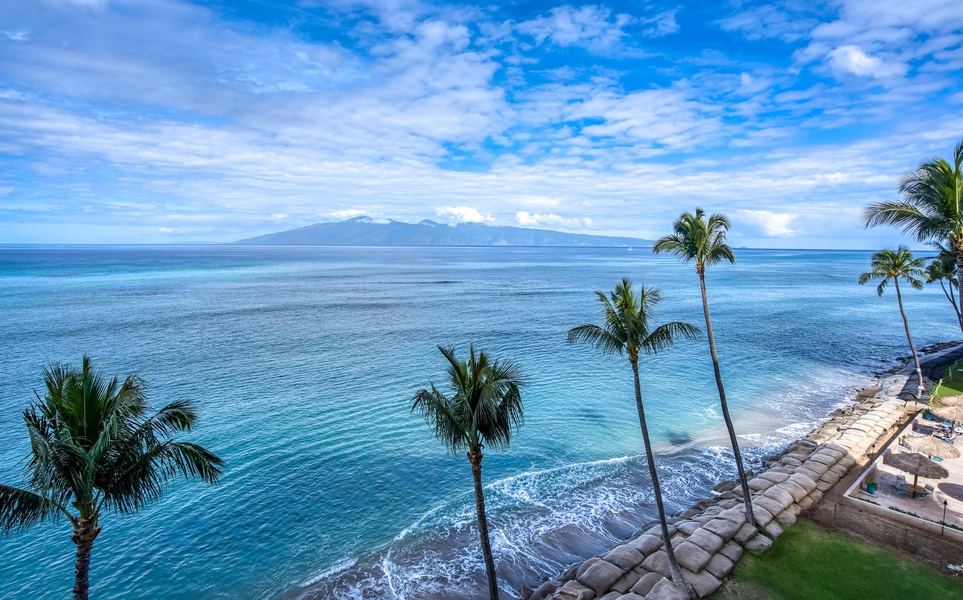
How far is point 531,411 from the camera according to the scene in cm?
3884

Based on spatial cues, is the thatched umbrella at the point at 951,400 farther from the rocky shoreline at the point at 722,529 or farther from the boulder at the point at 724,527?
the boulder at the point at 724,527

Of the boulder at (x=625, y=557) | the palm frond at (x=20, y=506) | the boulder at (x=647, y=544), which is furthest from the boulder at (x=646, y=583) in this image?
the palm frond at (x=20, y=506)

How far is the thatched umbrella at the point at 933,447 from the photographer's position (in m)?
22.8

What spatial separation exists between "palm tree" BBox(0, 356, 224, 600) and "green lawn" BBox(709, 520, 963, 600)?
18226mm

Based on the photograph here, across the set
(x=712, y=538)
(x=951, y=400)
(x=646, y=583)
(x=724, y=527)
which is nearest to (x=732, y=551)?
(x=712, y=538)

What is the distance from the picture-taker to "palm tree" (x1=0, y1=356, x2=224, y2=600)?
32.4 feet

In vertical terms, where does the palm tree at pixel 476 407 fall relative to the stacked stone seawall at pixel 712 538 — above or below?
above

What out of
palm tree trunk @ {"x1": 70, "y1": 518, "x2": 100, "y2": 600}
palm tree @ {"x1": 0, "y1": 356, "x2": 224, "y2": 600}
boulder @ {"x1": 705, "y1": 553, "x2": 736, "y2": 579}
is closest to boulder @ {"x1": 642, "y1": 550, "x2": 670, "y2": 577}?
boulder @ {"x1": 705, "y1": 553, "x2": 736, "y2": 579}

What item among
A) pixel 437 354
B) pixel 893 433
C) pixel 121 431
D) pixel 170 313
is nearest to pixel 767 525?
pixel 893 433

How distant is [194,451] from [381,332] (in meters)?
55.8

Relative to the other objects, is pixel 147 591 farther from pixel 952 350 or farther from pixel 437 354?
pixel 952 350

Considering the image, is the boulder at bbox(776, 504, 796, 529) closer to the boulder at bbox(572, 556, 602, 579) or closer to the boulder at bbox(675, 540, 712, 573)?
the boulder at bbox(675, 540, 712, 573)

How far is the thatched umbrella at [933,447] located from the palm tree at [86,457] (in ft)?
103

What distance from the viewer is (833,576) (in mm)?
16875
